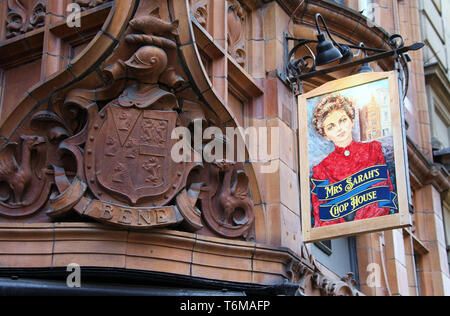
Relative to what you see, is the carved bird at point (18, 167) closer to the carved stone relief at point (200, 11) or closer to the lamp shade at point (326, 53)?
the carved stone relief at point (200, 11)

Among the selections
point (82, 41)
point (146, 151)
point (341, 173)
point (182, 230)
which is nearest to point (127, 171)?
point (146, 151)

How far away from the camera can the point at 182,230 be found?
9.77m

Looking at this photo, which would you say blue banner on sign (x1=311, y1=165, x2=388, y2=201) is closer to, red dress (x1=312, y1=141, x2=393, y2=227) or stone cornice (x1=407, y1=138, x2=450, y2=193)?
red dress (x1=312, y1=141, x2=393, y2=227)

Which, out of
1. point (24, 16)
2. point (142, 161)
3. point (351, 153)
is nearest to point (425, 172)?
point (351, 153)

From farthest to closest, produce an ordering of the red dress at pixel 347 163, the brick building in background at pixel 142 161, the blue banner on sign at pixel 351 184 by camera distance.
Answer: the red dress at pixel 347 163 < the blue banner on sign at pixel 351 184 < the brick building in background at pixel 142 161

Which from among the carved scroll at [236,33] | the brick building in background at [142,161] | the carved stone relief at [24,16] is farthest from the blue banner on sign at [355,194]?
Answer: the carved stone relief at [24,16]

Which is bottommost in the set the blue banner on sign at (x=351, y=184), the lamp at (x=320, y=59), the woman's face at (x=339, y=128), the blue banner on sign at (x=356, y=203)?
the blue banner on sign at (x=356, y=203)

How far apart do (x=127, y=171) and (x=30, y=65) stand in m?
2.10

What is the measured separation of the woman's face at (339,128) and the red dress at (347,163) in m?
0.12

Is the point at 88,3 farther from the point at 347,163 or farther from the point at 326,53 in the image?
the point at 347,163

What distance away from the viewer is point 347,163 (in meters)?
10.2

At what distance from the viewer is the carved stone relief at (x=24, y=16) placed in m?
10.6

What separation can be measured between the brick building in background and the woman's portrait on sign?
A: 63 centimetres

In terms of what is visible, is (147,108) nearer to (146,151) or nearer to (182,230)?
(146,151)
